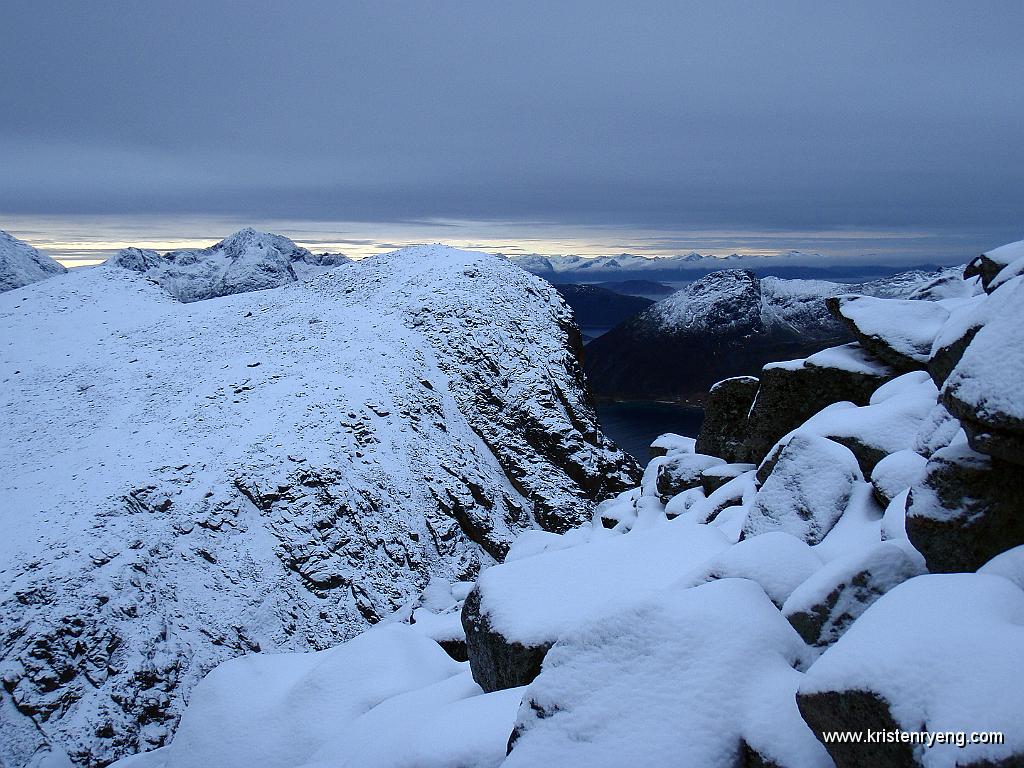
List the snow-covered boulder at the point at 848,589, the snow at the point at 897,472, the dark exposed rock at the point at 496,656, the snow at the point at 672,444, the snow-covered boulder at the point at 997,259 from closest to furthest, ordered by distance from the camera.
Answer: the snow-covered boulder at the point at 848,589 < the dark exposed rock at the point at 496,656 < the snow at the point at 897,472 < the snow-covered boulder at the point at 997,259 < the snow at the point at 672,444

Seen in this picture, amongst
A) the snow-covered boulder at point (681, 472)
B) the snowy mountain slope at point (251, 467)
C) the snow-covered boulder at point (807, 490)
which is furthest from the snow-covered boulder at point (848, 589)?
the snowy mountain slope at point (251, 467)

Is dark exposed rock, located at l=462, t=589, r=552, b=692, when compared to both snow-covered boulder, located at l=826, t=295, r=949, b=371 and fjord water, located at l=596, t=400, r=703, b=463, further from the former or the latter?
fjord water, located at l=596, t=400, r=703, b=463

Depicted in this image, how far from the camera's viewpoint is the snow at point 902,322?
51.4 ft

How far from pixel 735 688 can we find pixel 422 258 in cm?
5883

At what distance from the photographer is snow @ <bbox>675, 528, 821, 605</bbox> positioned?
8.30 meters

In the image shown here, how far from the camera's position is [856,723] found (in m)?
5.08

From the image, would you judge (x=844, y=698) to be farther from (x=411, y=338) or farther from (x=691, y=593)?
(x=411, y=338)

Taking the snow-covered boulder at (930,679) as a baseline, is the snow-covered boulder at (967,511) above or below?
above

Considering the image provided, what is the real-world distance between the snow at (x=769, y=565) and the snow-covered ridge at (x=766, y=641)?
0.09 feet

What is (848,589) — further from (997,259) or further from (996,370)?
(997,259)

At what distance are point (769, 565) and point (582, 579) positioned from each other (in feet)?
11.2

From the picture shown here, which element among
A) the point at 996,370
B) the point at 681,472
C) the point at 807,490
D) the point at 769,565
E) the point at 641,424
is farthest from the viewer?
the point at 641,424

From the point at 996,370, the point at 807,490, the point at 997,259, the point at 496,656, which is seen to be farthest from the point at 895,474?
Result: the point at 997,259

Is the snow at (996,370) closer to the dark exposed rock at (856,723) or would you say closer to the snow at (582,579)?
the dark exposed rock at (856,723)
